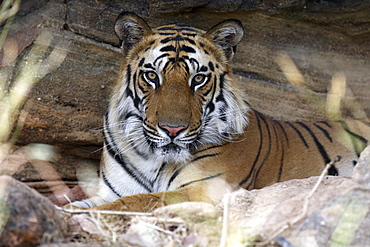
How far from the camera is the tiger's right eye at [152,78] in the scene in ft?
10.4

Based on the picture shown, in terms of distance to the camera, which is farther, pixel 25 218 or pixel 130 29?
pixel 130 29

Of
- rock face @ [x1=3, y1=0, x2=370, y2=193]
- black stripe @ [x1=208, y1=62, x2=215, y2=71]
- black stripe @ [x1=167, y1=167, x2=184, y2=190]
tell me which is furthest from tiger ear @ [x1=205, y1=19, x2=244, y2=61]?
black stripe @ [x1=167, y1=167, x2=184, y2=190]

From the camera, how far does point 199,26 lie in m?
4.36

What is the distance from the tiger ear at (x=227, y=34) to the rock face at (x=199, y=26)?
30.9 inches

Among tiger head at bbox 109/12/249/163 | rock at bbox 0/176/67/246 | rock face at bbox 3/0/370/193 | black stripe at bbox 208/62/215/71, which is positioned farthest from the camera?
rock face at bbox 3/0/370/193

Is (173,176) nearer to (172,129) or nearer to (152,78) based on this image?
(172,129)

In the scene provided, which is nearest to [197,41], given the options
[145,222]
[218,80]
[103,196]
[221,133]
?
[218,80]

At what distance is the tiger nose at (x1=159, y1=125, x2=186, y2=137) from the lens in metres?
2.89

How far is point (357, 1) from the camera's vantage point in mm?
4203

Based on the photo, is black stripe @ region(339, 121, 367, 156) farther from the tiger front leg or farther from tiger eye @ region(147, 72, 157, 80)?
tiger eye @ region(147, 72, 157, 80)

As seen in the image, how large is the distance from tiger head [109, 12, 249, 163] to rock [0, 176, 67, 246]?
1097 mm

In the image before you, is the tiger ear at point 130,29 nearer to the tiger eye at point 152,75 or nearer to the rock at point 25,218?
the tiger eye at point 152,75

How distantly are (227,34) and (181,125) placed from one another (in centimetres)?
90

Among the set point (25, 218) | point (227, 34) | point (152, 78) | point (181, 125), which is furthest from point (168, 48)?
point (25, 218)
